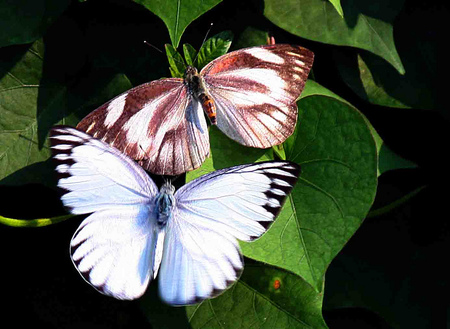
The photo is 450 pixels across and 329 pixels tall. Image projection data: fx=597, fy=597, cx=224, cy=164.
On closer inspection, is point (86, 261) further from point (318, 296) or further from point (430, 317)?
point (430, 317)

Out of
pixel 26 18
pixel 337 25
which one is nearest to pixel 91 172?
pixel 26 18

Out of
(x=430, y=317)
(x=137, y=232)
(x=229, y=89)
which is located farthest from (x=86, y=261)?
(x=430, y=317)

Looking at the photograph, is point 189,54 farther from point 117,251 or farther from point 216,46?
point 117,251

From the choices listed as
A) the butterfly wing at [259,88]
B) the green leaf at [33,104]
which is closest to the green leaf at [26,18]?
the green leaf at [33,104]

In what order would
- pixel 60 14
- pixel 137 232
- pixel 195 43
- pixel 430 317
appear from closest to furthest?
pixel 137 232, pixel 60 14, pixel 195 43, pixel 430 317

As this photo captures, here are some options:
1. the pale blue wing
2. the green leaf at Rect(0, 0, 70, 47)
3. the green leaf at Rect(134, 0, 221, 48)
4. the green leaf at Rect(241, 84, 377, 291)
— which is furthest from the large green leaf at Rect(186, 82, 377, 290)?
the green leaf at Rect(0, 0, 70, 47)

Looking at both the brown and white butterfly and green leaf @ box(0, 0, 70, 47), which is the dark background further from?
green leaf @ box(0, 0, 70, 47)
